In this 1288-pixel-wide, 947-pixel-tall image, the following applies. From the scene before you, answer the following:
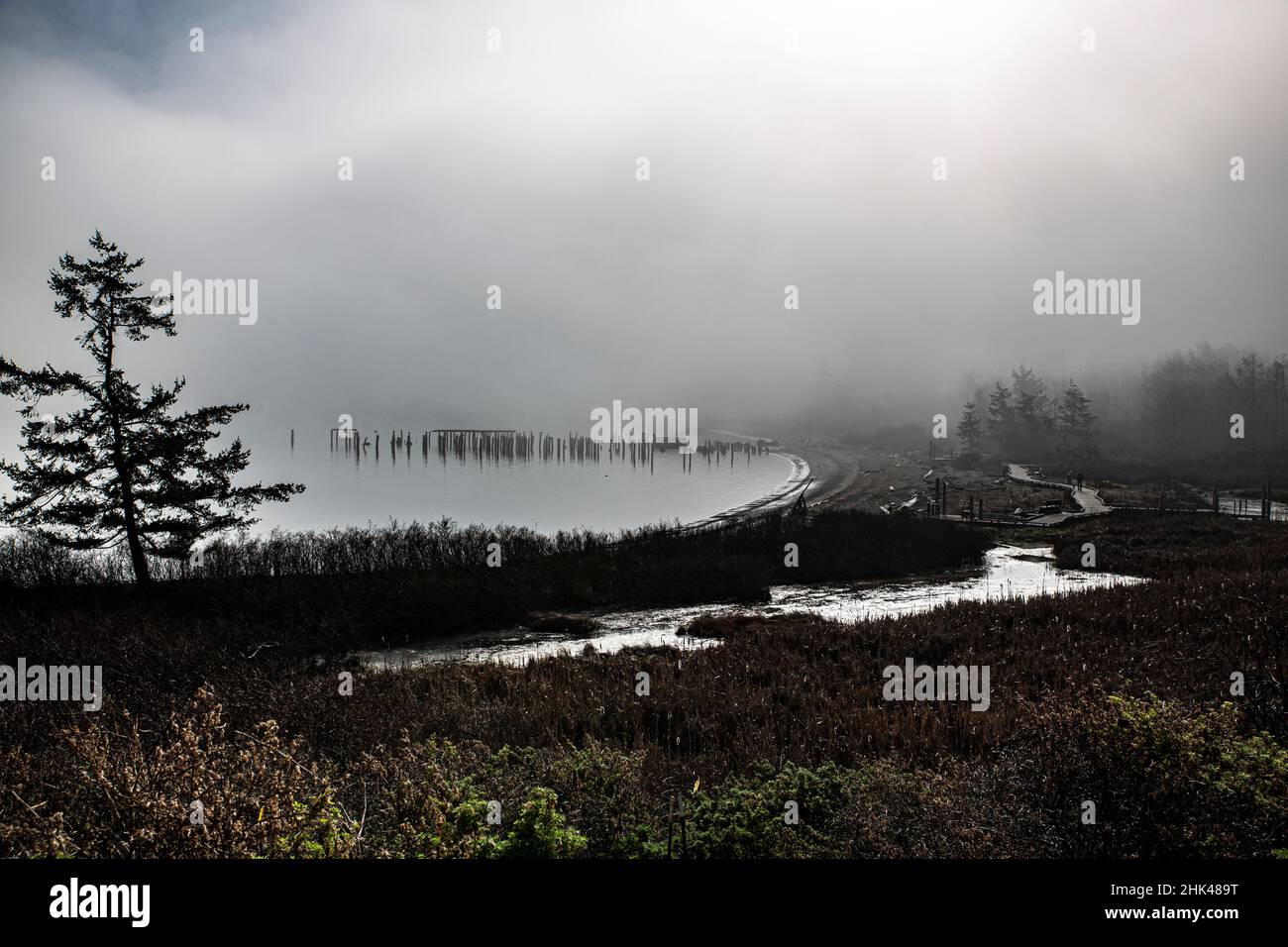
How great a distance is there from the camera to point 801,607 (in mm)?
24453

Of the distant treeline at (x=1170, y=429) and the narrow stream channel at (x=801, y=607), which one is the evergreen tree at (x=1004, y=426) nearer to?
the distant treeline at (x=1170, y=429)

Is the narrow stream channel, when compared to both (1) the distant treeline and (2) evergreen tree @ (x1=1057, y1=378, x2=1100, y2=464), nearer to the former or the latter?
(1) the distant treeline

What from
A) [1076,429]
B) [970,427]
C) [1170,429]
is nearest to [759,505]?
[970,427]

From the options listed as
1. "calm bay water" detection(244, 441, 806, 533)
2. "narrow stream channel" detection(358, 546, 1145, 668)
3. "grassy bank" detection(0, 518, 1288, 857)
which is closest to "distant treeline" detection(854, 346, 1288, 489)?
"calm bay water" detection(244, 441, 806, 533)

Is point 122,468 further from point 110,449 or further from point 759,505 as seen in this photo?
point 759,505

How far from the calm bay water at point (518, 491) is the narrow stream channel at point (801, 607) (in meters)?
29.8

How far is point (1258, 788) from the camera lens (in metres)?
5.16

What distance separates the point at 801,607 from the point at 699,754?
16.5m

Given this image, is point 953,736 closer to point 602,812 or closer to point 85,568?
point 602,812

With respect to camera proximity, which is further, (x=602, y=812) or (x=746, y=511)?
(x=746, y=511)

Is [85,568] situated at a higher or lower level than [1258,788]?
lower

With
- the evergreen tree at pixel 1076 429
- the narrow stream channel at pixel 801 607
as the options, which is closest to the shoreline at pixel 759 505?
the narrow stream channel at pixel 801 607
